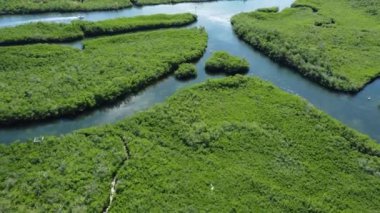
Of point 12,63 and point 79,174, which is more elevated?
point 12,63

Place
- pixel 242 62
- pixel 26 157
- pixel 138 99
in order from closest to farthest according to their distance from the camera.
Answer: pixel 26 157 → pixel 138 99 → pixel 242 62

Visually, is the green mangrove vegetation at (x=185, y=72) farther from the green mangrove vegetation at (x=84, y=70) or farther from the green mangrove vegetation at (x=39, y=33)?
the green mangrove vegetation at (x=39, y=33)

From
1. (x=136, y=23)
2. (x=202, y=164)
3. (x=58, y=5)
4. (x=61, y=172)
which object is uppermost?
(x=58, y=5)

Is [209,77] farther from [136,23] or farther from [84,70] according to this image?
[136,23]

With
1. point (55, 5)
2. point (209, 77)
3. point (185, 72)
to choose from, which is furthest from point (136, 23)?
point (209, 77)

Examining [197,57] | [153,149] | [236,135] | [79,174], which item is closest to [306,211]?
[236,135]

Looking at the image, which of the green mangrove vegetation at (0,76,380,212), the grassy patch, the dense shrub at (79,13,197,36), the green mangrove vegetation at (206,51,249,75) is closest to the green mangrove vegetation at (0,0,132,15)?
the dense shrub at (79,13,197,36)

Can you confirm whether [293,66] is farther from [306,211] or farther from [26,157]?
[26,157]
